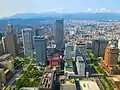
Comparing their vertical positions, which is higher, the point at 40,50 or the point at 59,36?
the point at 59,36

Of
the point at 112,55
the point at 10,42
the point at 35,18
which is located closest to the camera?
the point at 112,55

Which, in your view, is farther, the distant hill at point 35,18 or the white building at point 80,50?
the distant hill at point 35,18

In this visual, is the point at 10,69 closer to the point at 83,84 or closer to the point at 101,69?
the point at 83,84

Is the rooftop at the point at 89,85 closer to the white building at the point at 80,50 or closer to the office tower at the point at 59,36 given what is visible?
the white building at the point at 80,50

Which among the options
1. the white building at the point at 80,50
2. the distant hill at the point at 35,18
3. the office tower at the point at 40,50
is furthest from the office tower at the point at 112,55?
the distant hill at the point at 35,18

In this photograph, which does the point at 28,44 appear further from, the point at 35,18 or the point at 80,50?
the point at 35,18

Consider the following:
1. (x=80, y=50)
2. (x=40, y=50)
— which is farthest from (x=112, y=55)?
(x=40, y=50)

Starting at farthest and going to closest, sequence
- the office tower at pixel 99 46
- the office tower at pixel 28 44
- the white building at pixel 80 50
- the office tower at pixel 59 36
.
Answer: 1. the office tower at pixel 59 36
2. the office tower at pixel 28 44
3. the office tower at pixel 99 46
4. the white building at pixel 80 50

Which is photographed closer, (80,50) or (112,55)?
(112,55)

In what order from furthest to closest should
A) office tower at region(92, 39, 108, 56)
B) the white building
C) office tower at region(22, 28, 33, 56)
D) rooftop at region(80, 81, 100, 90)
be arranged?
office tower at region(22, 28, 33, 56)
office tower at region(92, 39, 108, 56)
the white building
rooftop at region(80, 81, 100, 90)

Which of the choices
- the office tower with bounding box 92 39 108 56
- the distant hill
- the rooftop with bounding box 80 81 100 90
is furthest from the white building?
the distant hill

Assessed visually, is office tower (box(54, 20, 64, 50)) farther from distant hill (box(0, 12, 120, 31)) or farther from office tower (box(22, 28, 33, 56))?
distant hill (box(0, 12, 120, 31))
